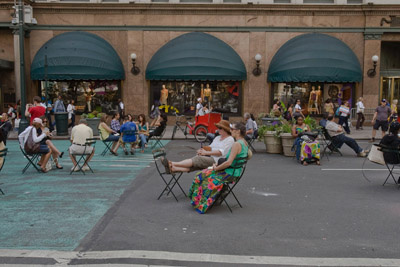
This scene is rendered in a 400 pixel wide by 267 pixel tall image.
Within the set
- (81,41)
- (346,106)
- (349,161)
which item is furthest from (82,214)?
(81,41)

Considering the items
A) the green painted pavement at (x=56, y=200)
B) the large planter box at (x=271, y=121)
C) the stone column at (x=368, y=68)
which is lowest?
the green painted pavement at (x=56, y=200)

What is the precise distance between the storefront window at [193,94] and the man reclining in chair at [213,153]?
1583cm

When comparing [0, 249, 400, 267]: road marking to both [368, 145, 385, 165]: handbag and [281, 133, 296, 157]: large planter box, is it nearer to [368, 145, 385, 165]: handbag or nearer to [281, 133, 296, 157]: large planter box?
[368, 145, 385, 165]: handbag

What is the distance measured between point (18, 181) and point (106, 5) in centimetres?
1598

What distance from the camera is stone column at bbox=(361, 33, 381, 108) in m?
23.8

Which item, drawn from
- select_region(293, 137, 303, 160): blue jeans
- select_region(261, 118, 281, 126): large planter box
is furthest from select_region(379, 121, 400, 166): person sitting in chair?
select_region(261, 118, 281, 126): large planter box

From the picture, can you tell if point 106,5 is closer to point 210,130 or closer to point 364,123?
point 210,130

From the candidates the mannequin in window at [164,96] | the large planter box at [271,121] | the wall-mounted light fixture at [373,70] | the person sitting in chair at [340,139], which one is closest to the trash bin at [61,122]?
the mannequin in window at [164,96]

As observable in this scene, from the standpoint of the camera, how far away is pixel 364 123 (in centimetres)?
2416

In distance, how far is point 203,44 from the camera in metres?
22.8

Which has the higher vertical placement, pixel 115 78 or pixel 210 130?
A: pixel 115 78

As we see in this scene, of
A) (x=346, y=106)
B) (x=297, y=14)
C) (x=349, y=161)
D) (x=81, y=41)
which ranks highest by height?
(x=297, y=14)

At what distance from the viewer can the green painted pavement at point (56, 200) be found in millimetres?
5863

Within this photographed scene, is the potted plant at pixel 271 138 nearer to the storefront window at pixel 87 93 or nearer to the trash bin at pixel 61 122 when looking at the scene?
the trash bin at pixel 61 122
